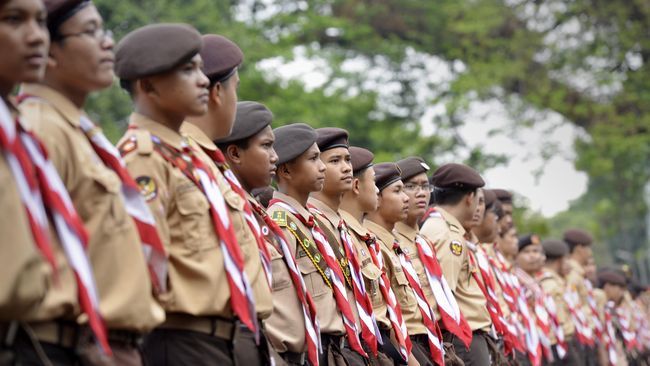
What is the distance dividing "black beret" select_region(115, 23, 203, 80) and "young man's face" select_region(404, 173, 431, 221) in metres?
4.48

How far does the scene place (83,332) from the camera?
3.95 meters

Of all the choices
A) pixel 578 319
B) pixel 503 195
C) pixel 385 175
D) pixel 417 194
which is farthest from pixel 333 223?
pixel 578 319

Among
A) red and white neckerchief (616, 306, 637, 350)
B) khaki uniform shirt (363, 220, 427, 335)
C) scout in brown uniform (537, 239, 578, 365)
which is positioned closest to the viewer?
khaki uniform shirt (363, 220, 427, 335)

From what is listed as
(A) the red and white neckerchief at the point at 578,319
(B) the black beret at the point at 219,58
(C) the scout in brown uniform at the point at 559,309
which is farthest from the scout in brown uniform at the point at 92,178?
(A) the red and white neckerchief at the point at 578,319

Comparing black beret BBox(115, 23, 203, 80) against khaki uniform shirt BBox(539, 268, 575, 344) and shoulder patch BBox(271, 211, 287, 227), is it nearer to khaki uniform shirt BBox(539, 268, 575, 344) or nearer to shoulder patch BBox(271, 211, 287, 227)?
shoulder patch BBox(271, 211, 287, 227)

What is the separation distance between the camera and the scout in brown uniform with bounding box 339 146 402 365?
775 centimetres

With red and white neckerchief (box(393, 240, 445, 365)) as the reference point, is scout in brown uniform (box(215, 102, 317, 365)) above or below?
above

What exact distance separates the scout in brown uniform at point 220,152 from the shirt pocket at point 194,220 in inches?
10.3

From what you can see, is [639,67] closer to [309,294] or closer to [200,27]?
[200,27]

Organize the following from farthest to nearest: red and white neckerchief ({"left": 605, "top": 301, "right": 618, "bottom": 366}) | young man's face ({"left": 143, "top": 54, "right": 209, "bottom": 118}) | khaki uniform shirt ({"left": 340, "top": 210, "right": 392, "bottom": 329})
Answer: red and white neckerchief ({"left": 605, "top": 301, "right": 618, "bottom": 366}) → khaki uniform shirt ({"left": 340, "top": 210, "right": 392, "bottom": 329}) → young man's face ({"left": 143, "top": 54, "right": 209, "bottom": 118})

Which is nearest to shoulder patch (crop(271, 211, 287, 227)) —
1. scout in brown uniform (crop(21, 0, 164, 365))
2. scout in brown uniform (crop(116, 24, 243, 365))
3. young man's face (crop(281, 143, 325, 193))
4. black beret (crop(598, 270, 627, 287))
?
young man's face (crop(281, 143, 325, 193))

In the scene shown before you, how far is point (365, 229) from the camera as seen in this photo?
816 centimetres

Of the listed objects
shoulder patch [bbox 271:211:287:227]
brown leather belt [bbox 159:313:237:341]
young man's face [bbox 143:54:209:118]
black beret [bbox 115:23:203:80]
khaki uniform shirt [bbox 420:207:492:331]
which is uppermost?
black beret [bbox 115:23:203:80]

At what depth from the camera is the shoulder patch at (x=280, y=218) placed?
22.1 feet
